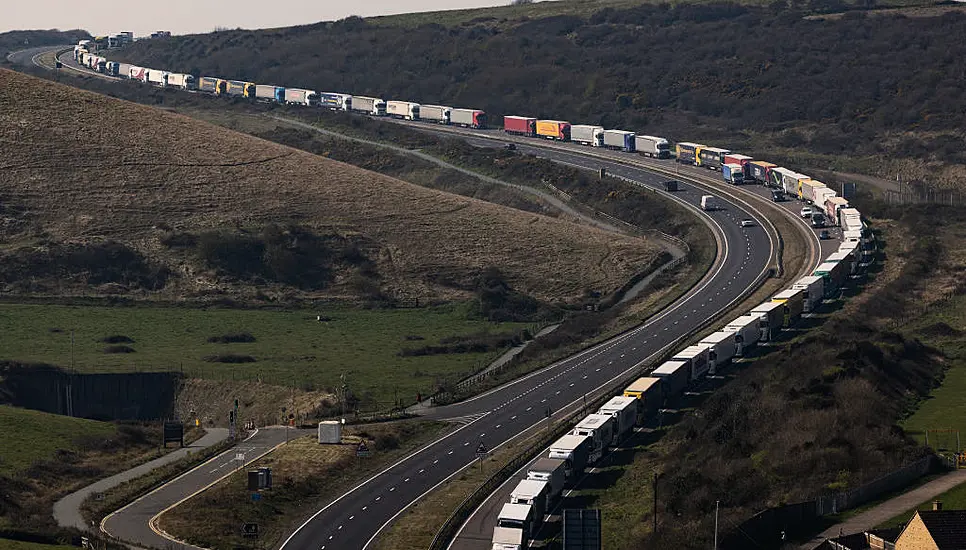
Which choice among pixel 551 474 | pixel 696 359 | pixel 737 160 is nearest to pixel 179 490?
pixel 551 474

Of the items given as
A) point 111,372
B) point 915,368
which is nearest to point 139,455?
point 111,372

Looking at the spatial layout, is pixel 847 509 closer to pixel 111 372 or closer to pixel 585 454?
pixel 585 454

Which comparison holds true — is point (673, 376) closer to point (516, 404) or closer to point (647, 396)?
point (647, 396)

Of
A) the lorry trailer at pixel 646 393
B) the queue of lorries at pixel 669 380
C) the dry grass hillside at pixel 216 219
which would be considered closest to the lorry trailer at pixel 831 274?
the queue of lorries at pixel 669 380

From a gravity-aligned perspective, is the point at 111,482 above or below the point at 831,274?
below

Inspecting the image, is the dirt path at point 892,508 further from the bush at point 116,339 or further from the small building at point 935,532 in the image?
the bush at point 116,339
